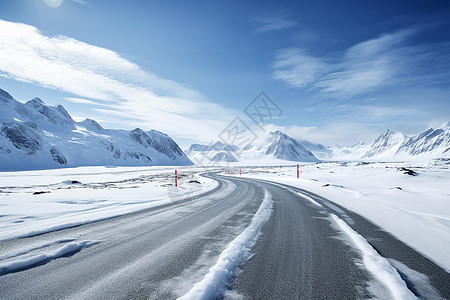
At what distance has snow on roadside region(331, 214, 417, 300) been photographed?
99.0 inches

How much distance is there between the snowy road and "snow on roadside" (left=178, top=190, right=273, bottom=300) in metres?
0.06

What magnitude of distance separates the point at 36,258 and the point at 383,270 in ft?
16.8

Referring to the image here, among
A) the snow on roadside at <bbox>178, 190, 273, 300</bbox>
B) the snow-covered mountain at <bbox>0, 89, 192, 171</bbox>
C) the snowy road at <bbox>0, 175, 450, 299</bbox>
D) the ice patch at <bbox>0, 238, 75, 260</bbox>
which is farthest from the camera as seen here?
the snow-covered mountain at <bbox>0, 89, 192, 171</bbox>

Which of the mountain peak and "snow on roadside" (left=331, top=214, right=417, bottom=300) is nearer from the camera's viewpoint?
"snow on roadside" (left=331, top=214, right=417, bottom=300)

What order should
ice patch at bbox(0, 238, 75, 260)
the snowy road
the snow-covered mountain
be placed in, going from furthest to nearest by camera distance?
the snow-covered mountain → ice patch at bbox(0, 238, 75, 260) → the snowy road

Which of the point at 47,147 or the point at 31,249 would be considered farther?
the point at 47,147

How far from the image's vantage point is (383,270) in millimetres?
3072

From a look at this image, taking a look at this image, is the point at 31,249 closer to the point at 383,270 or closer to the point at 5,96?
the point at 383,270

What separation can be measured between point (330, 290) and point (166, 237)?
3233 millimetres

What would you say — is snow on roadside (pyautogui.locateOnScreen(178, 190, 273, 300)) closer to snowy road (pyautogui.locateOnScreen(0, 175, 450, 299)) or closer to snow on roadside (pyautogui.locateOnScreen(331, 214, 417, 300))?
snowy road (pyautogui.locateOnScreen(0, 175, 450, 299))

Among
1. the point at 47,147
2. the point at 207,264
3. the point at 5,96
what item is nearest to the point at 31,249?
the point at 207,264

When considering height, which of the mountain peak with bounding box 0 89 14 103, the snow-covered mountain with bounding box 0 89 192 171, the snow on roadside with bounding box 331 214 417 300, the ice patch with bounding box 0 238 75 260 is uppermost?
the mountain peak with bounding box 0 89 14 103

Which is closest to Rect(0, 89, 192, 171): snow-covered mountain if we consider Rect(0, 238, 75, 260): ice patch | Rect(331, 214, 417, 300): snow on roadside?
Rect(0, 238, 75, 260): ice patch

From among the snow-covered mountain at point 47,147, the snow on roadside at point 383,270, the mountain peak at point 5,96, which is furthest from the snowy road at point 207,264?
the mountain peak at point 5,96
